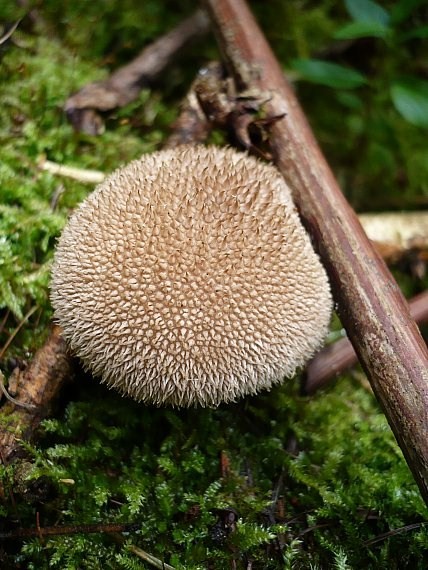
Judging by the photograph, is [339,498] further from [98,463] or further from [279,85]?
[279,85]

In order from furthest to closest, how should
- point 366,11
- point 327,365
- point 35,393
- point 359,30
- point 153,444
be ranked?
point 366,11 → point 359,30 → point 327,365 → point 153,444 → point 35,393

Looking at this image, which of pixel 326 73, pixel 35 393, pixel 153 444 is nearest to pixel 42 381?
pixel 35 393

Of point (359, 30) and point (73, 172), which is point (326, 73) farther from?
point (73, 172)

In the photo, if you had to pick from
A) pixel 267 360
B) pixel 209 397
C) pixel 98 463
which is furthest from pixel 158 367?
pixel 98 463

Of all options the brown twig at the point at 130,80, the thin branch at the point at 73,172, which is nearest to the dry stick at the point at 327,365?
the thin branch at the point at 73,172

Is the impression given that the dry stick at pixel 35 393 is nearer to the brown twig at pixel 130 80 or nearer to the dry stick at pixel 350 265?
the dry stick at pixel 350 265

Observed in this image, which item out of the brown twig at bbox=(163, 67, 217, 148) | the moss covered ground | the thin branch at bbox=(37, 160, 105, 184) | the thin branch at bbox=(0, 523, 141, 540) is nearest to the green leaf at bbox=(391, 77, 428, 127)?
the moss covered ground
